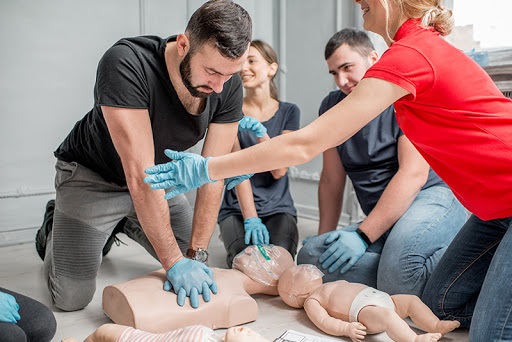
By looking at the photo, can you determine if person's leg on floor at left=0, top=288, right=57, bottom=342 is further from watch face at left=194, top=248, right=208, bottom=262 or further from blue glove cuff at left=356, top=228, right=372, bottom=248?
blue glove cuff at left=356, top=228, right=372, bottom=248

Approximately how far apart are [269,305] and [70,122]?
180 cm

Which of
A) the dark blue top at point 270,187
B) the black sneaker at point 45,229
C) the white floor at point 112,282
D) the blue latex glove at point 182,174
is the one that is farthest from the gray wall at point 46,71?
the blue latex glove at point 182,174

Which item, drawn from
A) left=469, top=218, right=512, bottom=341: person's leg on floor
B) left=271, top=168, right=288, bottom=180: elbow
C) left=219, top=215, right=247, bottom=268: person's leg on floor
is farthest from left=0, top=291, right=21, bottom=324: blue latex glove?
left=271, top=168, right=288, bottom=180: elbow

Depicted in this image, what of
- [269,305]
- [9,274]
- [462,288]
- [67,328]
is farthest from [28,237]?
[462,288]

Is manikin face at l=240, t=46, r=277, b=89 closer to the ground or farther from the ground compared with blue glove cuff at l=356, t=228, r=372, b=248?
farther from the ground

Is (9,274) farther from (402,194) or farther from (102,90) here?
(402,194)

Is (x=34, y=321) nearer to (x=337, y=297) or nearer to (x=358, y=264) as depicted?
(x=337, y=297)

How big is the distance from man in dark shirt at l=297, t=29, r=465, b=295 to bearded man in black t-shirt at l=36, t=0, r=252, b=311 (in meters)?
0.49

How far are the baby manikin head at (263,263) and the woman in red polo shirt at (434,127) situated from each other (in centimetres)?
61

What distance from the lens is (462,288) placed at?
64.2 inches

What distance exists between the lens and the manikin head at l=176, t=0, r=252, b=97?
5.05ft

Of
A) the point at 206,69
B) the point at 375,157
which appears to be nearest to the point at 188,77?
the point at 206,69

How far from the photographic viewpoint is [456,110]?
1354mm

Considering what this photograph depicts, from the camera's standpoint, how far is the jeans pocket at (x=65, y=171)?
198cm
